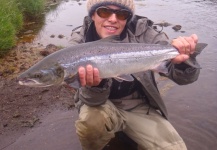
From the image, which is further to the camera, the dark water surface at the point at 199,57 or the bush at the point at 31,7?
the bush at the point at 31,7

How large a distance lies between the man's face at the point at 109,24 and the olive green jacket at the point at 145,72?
17 cm

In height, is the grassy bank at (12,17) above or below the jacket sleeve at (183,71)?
below

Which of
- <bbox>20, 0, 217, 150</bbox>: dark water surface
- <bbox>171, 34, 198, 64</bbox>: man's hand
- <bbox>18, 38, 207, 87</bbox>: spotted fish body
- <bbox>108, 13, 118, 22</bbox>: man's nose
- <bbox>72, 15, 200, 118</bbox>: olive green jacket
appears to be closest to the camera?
<bbox>18, 38, 207, 87</bbox>: spotted fish body

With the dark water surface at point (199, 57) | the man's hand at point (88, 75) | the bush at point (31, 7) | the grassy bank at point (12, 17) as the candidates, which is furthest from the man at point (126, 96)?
the bush at point (31, 7)

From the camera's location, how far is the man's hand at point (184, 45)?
3453 mm

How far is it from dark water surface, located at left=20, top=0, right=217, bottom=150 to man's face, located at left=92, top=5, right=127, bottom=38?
2.18 meters

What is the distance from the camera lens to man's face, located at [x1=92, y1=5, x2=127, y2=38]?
3848mm

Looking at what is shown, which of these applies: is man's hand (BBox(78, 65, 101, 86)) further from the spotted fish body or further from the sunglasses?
the sunglasses

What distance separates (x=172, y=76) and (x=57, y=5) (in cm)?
1692

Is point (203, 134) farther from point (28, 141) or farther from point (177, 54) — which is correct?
point (28, 141)

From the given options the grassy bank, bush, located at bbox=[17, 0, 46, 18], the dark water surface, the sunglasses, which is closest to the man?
Result: the sunglasses

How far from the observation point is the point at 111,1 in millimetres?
3830

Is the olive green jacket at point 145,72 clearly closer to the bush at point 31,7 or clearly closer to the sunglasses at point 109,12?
the sunglasses at point 109,12

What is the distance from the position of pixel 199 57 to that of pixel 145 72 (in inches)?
192
